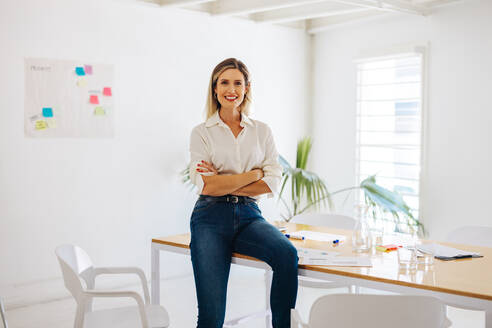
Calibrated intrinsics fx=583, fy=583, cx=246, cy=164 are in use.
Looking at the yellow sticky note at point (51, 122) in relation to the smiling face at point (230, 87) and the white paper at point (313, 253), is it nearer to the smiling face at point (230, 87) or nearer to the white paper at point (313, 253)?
the smiling face at point (230, 87)

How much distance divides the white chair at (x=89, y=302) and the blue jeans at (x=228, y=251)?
0.22 metres

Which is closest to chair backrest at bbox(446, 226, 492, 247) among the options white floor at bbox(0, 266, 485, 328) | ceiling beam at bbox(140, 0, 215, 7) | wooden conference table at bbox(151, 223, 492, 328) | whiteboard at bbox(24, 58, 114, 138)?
wooden conference table at bbox(151, 223, 492, 328)

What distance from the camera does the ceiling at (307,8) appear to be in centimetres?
454

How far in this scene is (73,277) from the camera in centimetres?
233

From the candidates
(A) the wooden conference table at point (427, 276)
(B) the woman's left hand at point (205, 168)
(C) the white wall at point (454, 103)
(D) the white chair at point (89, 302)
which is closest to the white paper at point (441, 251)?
(A) the wooden conference table at point (427, 276)

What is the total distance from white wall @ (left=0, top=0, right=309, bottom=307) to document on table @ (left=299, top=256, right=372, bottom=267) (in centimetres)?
247

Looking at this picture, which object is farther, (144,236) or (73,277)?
(144,236)

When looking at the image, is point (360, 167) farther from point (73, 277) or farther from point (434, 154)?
point (73, 277)

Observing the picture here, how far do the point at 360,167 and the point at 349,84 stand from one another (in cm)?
80

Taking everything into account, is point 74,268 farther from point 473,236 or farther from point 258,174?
point 473,236

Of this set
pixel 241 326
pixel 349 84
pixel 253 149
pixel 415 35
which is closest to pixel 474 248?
pixel 253 149

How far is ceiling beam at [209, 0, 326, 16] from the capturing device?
4.52 metres

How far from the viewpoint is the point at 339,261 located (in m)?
2.48

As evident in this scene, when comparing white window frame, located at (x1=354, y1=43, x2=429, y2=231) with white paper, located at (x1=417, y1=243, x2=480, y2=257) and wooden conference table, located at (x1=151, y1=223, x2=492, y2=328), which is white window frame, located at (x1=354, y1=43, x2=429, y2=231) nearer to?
wooden conference table, located at (x1=151, y1=223, x2=492, y2=328)
